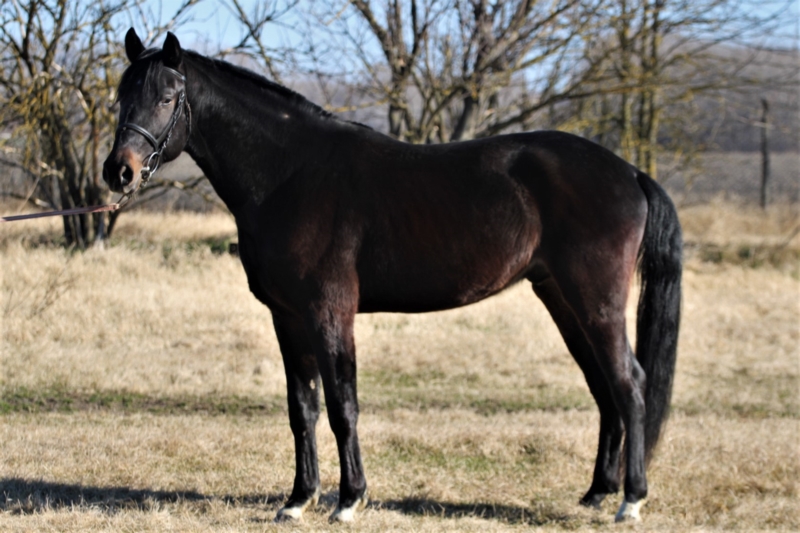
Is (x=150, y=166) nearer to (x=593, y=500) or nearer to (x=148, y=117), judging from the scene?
(x=148, y=117)

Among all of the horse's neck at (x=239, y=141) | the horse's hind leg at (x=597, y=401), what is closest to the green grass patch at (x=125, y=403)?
the horse's hind leg at (x=597, y=401)

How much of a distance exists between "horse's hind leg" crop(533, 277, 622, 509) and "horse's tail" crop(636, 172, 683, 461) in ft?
0.97

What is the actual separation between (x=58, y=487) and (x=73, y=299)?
15.3 feet

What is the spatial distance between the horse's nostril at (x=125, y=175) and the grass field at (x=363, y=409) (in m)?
1.62

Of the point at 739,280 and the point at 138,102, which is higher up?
the point at 138,102

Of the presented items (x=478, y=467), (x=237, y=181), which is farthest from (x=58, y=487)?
(x=478, y=467)

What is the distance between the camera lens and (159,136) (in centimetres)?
388

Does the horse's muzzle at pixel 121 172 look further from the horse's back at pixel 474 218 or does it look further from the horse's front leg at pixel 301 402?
the horse's back at pixel 474 218

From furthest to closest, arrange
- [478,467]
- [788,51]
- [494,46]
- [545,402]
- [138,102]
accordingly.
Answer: [788,51] → [494,46] → [545,402] → [478,467] → [138,102]

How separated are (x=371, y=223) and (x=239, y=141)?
80cm

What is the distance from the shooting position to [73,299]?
29.3 ft

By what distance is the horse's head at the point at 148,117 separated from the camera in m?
3.75

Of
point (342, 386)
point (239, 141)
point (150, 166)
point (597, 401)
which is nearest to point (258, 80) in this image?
point (239, 141)

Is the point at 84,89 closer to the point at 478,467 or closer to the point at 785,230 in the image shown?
the point at 478,467
